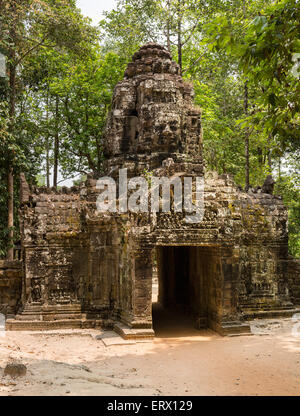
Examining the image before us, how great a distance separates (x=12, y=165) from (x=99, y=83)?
25.5ft

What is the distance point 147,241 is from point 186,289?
490cm

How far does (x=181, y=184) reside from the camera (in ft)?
35.9

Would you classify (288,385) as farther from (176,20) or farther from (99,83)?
(176,20)

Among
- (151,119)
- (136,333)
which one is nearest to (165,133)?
(151,119)

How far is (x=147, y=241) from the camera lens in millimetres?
10633

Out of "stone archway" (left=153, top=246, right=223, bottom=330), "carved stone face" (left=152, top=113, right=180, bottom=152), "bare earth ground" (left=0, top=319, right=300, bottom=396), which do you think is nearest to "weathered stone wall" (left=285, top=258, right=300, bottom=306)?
"bare earth ground" (left=0, top=319, right=300, bottom=396)

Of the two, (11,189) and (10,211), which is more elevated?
(11,189)

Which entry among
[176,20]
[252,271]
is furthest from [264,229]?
[176,20]

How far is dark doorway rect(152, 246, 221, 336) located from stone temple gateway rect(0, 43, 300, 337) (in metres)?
0.06

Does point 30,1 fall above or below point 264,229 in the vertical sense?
above

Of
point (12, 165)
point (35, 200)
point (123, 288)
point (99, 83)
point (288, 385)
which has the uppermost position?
point (99, 83)

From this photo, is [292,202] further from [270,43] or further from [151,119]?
[270,43]

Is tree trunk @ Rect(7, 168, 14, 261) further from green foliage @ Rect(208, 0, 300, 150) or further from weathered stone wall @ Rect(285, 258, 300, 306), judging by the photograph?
green foliage @ Rect(208, 0, 300, 150)
